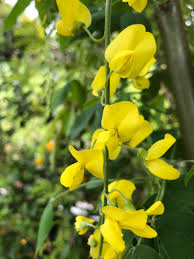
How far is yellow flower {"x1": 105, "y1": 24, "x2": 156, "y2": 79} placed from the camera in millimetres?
305

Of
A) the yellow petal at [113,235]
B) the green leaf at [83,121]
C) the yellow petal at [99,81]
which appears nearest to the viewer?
the yellow petal at [113,235]

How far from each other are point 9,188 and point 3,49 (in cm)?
99

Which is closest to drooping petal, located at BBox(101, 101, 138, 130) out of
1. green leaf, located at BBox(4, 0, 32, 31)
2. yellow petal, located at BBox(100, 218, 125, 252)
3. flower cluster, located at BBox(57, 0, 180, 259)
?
flower cluster, located at BBox(57, 0, 180, 259)

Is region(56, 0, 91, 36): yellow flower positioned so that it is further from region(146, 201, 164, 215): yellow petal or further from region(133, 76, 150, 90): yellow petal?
region(146, 201, 164, 215): yellow petal

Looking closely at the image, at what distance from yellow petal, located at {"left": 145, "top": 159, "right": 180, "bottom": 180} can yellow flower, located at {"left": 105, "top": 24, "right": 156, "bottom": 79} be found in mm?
109

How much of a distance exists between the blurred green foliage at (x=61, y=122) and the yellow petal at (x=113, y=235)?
0.04 meters

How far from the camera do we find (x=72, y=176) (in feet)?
1.05

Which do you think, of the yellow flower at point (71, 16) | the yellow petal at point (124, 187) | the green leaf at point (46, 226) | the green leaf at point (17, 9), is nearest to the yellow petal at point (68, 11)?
the yellow flower at point (71, 16)

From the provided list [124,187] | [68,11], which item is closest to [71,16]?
[68,11]

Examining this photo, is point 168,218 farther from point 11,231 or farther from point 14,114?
point 11,231

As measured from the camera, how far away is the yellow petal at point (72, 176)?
0.32 meters

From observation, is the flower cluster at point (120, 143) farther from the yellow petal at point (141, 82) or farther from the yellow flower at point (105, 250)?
→ the yellow petal at point (141, 82)

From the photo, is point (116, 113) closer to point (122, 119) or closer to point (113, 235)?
point (122, 119)

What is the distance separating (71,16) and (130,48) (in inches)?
4.0
